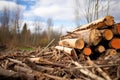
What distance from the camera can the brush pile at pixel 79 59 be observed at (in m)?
7.09

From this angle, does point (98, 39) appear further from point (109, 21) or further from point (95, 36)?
point (109, 21)

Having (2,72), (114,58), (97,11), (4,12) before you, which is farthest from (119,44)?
(4,12)

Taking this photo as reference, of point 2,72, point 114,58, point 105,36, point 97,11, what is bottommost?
point 2,72

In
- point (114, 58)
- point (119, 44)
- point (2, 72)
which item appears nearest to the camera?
point (114, 58)

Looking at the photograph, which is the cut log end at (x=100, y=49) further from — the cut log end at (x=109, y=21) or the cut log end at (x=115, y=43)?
the cut log end at (x=109, y=21)

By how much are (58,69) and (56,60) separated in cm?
133

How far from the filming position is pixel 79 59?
8.61 meters

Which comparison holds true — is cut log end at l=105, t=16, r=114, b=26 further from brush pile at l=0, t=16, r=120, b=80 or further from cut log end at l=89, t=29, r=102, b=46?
cut log end at l=89, t=29, r=102, b=46

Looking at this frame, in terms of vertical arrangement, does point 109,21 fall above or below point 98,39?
above

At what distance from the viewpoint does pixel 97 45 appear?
8750 millimetres

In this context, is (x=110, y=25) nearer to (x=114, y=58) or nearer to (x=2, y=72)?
(x=114, y=58)

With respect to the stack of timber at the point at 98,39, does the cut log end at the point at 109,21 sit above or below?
above

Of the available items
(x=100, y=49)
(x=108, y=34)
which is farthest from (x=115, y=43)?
(x=100, y=49)

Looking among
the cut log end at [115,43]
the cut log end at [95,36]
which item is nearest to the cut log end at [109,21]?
the cut log end at [95,36]
